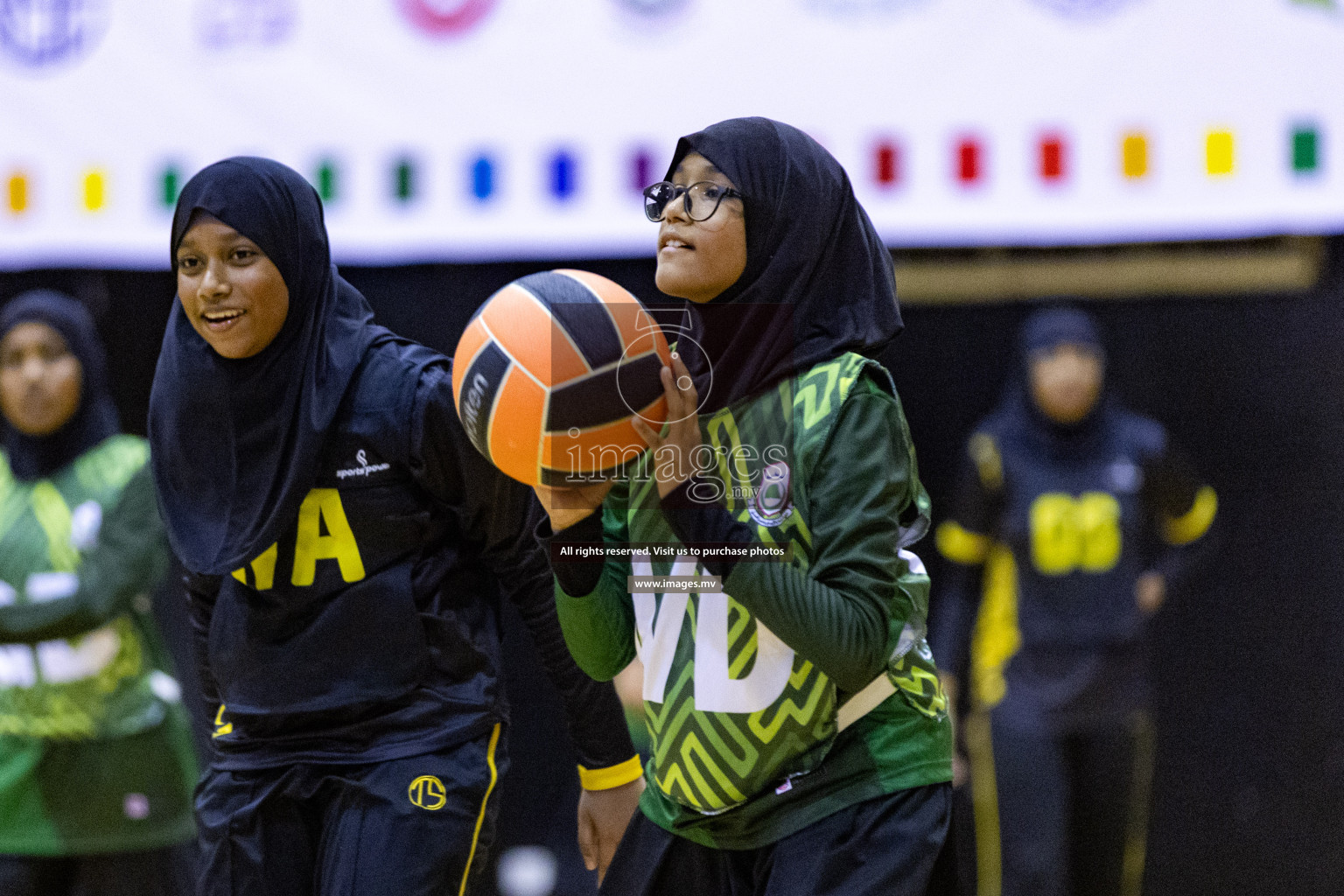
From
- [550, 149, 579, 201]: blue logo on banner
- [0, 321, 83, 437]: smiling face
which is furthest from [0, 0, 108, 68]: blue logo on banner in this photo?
[550, 149, 579, 201]: blue logo on banner

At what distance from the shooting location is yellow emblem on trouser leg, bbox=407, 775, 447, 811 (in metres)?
2.31

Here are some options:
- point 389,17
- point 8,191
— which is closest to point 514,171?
point 389,17

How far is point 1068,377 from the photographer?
14.5ft

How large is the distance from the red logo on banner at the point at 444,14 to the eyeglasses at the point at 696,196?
2.31 m

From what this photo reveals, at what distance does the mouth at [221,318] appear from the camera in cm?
241

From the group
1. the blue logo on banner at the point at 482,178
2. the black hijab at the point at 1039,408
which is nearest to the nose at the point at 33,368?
the blue logo on banner at the point at 482,178

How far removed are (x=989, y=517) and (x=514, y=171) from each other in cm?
195

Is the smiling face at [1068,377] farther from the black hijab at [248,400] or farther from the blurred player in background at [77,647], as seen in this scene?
the blurred player in background at [77,647]

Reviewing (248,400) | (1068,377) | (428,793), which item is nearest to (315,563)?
(248,400)

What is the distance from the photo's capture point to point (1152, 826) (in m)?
4.57

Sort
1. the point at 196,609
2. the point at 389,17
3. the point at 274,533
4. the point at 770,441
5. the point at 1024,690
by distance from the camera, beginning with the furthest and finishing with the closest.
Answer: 1. the point at 1024,690
2. the point at 389,17
3. the point at 196,609
4. the point at 274,533
5. the point at 770,441

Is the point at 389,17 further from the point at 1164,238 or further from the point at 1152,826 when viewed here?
the point at 1152,826

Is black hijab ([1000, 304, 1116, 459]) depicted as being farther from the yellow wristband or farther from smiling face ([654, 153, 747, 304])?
smiling face ([654, 153, 747, 304])

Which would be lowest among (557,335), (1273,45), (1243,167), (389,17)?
(557,335)
